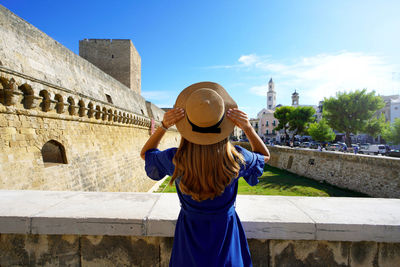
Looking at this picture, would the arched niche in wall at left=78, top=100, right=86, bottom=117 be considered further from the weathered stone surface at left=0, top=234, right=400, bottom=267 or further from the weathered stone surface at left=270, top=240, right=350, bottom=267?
the weathered stone surface at left=270, top=240, right=350, bottom=267

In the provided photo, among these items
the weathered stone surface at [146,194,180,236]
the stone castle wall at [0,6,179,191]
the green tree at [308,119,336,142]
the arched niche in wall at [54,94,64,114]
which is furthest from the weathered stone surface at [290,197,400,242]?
the green tree at [308,119,336,142]

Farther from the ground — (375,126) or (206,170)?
(375,126)

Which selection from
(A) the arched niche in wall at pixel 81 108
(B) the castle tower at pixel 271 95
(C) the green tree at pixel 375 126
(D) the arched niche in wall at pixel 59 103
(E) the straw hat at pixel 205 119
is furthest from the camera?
(B) the castle tower at pixel 271 95

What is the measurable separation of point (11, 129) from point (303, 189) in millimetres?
14015

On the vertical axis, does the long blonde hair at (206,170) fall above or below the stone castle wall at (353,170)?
above

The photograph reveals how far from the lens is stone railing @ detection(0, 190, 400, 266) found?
159cm

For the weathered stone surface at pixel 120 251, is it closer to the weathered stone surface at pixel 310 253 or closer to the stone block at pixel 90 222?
the stone block at pixel 90 222

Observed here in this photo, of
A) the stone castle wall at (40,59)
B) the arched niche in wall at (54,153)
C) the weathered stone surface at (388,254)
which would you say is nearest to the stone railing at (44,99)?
the stone castle wall at (40,59)

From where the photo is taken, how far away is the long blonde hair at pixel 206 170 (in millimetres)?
1186

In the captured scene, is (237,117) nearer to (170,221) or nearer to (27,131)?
(170,221)

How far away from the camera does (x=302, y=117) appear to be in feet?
125

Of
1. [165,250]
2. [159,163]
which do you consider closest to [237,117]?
[159,163]

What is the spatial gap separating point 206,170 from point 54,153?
22.4 ft

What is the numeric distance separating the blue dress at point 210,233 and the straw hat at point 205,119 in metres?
0.24
